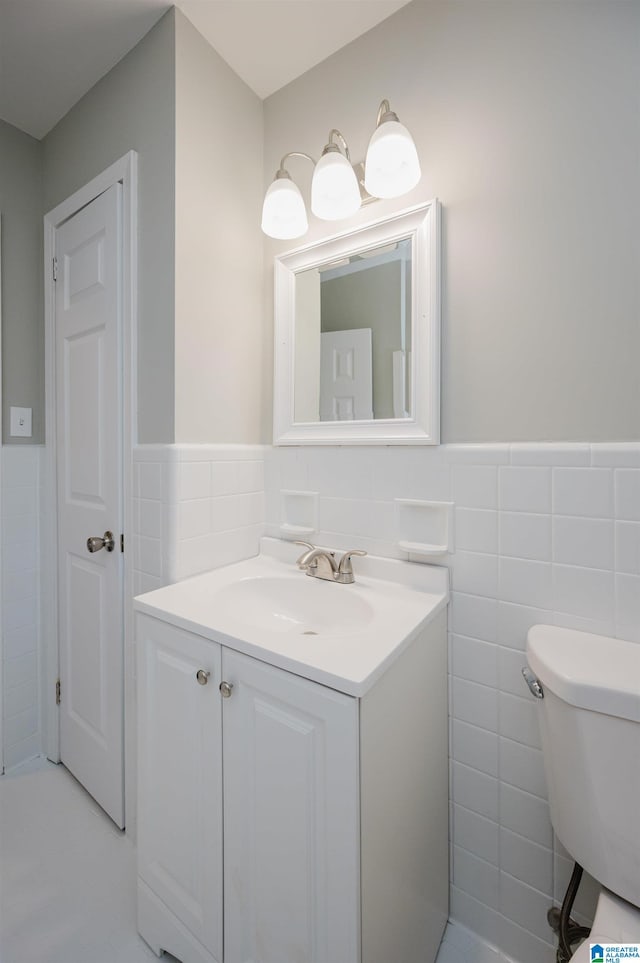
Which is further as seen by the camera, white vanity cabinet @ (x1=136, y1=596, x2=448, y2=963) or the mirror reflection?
the mirror reflection

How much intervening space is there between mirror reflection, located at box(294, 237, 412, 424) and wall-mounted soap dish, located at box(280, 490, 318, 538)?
0.24 meters

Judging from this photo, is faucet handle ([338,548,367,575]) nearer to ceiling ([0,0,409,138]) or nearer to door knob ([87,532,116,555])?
door knob ([87,532,116,555])

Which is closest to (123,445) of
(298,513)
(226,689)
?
(298,513)

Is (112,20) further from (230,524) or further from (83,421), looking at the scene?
(230,524)

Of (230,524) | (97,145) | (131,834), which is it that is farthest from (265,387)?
(131,834)

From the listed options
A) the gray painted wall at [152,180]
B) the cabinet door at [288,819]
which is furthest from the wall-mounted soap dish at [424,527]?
the gray painted wall at [152,180]

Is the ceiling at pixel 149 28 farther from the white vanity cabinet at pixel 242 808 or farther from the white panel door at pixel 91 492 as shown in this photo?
the white vanity cabinet at pixel 242 808

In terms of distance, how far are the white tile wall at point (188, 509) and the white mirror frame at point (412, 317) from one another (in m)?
0.23

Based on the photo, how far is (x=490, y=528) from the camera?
3.18ft

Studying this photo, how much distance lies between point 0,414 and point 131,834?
1.48 meters

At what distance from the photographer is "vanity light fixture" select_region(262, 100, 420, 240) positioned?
959 millimetres

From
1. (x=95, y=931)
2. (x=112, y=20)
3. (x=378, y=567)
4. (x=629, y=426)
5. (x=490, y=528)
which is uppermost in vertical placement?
(x=112, y=20)

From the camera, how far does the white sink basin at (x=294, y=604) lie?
1.04m

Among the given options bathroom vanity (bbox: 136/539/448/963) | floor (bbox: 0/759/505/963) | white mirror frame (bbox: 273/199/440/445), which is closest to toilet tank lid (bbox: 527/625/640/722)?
bathroom vanity (bbox: 136/539/448/963)
